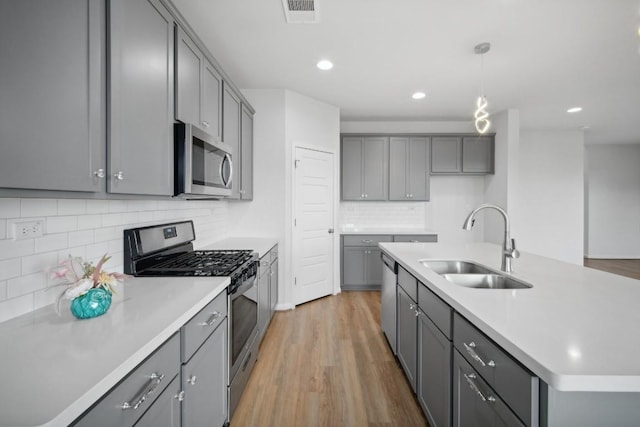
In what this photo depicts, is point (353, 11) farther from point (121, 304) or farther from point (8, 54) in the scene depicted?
point (121, 304)

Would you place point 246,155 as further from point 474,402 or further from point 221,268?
point 474,402

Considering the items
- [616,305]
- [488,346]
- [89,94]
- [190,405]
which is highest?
[89,94]

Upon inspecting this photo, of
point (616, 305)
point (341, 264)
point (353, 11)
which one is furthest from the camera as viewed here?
point (341, 264)

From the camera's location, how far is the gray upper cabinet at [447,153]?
482cm

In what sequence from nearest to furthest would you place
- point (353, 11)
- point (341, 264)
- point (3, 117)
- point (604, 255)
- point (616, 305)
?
point (3, 117) < point (616, 305) < point (353, 11) < point (341, 264) < point (604, 255)

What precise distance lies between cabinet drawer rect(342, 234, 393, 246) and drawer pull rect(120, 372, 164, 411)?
363 centimetres

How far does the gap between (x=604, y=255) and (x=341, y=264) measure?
6.95 metres

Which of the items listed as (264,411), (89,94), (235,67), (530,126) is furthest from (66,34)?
(530,126)

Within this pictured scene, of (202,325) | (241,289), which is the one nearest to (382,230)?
(241,289)

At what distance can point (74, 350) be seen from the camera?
0.83 m

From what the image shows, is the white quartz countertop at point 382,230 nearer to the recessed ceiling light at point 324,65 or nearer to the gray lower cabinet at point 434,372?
the recessed ceiling light at point 324,65

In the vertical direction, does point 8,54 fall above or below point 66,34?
below

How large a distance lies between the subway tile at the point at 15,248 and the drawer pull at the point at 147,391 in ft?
2.38

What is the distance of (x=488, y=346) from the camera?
1.02 meters
